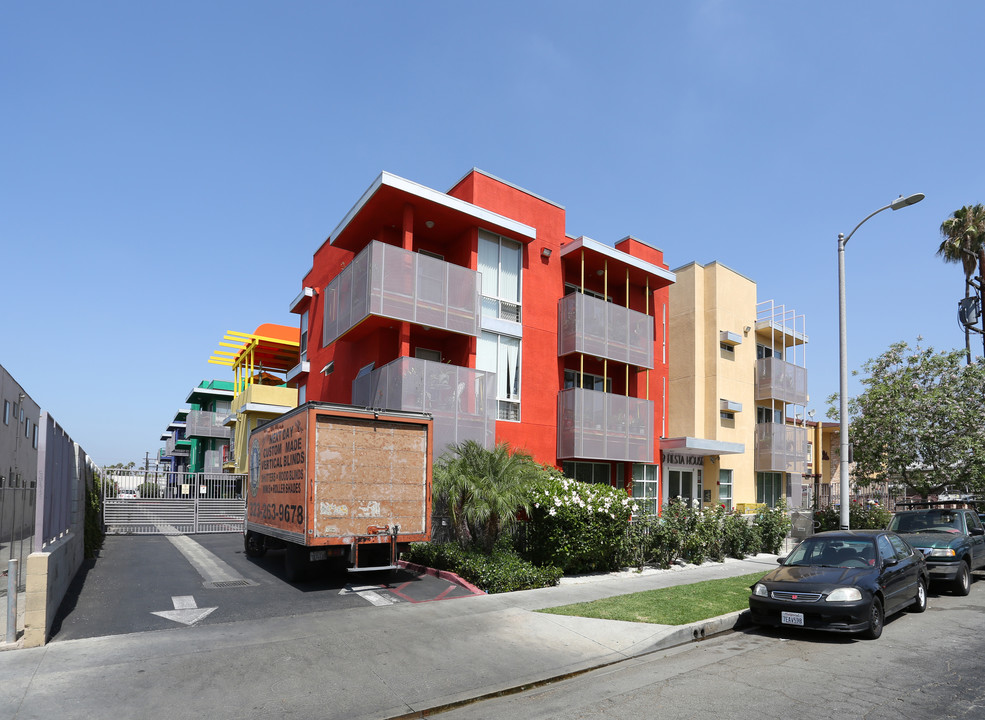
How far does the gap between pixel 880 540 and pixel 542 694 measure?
273 inches

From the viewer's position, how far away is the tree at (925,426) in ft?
69.8

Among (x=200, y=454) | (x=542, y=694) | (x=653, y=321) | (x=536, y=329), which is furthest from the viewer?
(x=200, y=454)

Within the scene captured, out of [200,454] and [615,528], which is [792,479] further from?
[200,454]

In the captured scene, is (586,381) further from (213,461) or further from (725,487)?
(213,461)

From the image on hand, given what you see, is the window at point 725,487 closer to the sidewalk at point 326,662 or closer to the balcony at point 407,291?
the balcony at point 407,291

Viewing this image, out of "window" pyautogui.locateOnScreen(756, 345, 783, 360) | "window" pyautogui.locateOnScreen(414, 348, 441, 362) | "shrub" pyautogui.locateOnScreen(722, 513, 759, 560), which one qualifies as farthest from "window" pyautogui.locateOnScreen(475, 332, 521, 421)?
"window" pyautogui.locateOnScreen(756, 345, 783, 360)

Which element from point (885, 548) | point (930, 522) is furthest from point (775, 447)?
point (885, 548)

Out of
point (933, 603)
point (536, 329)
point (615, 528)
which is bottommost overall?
point (933, 603)

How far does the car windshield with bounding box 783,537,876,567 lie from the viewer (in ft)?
33.5

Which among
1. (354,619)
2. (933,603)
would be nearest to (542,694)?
(354,619)

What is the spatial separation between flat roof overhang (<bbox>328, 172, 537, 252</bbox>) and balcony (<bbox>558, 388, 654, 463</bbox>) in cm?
506

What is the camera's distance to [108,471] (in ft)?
77.2

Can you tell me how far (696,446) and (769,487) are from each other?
366 inches

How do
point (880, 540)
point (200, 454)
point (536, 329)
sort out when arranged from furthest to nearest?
point (200, 454) < point (536, 329) < point (880, 540)
